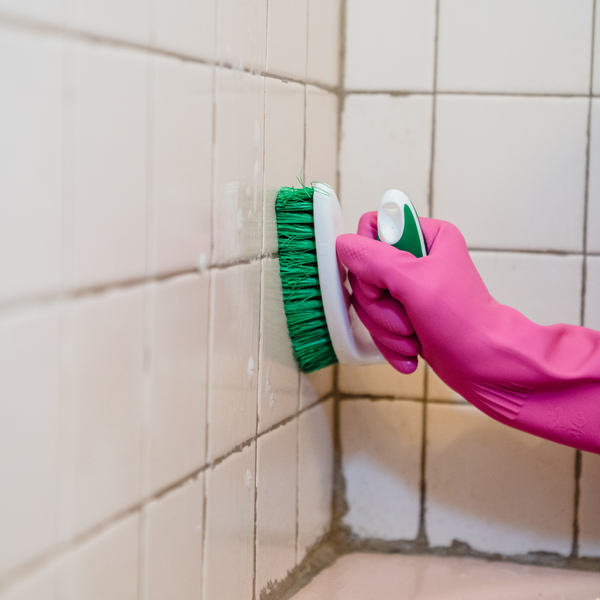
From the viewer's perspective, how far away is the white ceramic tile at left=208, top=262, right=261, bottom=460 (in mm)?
583

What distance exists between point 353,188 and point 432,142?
118 mm

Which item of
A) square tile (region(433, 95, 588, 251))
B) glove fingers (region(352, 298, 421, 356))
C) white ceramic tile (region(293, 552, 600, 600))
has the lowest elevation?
white ceramic tile (region(293, 552, 600, 600))

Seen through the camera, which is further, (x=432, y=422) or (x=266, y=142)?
(x=432, y=422)

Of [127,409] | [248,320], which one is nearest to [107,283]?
[127,409]

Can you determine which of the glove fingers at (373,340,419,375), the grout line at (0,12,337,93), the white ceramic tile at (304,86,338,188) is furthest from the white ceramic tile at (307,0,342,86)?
the glove fingers at (373,340,419,375)

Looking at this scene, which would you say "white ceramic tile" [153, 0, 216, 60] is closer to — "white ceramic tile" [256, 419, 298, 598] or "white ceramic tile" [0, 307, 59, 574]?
"white ceramic tile" [0, 307, 59, 574]

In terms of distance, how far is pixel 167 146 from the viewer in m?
0.49

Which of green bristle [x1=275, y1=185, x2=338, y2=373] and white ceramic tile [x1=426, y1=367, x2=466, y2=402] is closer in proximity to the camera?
green bristle [x1=275, y1=185, x2=338, y2=373]

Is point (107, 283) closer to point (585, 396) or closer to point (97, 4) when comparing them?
point (97, 4)

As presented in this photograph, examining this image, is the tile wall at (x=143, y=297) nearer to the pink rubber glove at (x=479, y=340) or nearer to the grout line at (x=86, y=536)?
the grout line at (x=86, y=536)

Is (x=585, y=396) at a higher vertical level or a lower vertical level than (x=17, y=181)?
lower

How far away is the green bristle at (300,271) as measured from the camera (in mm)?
714

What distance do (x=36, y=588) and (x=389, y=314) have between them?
16.0 inches

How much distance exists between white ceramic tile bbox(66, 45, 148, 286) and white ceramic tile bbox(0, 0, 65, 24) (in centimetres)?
2
